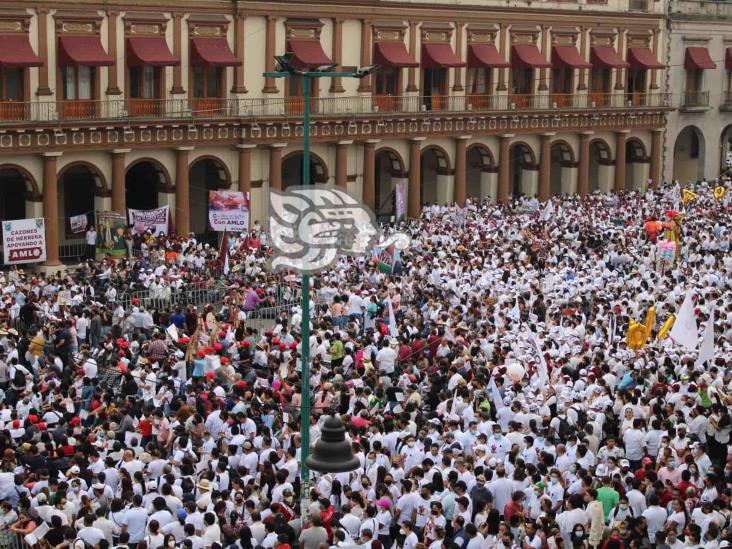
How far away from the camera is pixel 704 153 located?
65.2 meters

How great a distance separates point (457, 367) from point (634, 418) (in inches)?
183

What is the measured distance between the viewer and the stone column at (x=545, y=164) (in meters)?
57.2

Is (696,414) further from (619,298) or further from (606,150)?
(606,150)

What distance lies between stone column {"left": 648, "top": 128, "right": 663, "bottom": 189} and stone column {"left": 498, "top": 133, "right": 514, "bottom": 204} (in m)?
9.20

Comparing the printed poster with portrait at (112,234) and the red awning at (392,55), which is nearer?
the printed poster with portrait at (112,234)

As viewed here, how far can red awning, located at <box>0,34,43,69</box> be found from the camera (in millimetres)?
Answer: 39938

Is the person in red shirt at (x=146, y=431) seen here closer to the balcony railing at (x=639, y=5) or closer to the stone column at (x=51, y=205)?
the stone column at (x=51, y=205)

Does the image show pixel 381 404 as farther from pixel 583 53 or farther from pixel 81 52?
pixel 583 53

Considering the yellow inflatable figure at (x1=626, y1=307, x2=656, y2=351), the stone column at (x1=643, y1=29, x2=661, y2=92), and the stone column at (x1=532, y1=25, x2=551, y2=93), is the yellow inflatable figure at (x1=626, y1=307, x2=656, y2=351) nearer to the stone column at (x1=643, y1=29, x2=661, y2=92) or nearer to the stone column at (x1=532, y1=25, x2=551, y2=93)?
the stone column at (x1=532, y1=25, x2=551, y2=93)

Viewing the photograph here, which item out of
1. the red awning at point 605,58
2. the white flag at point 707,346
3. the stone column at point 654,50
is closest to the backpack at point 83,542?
the white flag at point 707,346

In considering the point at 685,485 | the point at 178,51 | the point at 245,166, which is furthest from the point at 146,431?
the point at 245,166

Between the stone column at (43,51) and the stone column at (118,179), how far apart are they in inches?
115

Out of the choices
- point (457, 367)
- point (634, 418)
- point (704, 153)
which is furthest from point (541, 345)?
point (704, 153)

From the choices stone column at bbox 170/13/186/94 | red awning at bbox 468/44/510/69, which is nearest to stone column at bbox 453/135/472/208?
red awning at bbox 468/44/510/69
